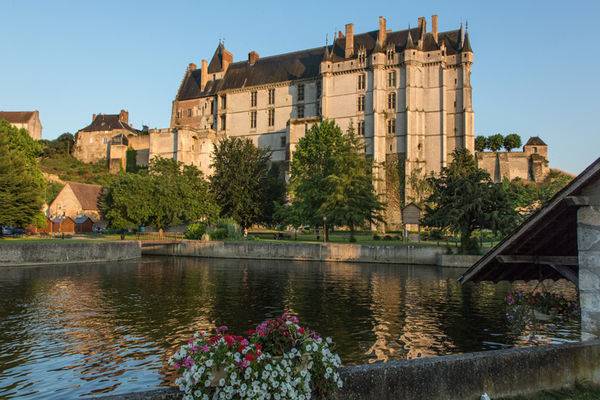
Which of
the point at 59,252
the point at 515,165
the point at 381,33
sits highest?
the point at 381,33

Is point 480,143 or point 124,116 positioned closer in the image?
point 480,143

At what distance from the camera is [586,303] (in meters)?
8.22

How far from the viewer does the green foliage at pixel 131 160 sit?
108m

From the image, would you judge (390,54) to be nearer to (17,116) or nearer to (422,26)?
(422,26)

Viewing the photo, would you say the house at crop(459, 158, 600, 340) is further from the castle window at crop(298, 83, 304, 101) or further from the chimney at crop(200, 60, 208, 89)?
the chimney at crop(200, 60, 208, 89)

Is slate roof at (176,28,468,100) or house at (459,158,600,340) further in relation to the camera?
slate roof at (176,28,468,100)

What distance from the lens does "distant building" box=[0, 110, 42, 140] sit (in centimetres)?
11400

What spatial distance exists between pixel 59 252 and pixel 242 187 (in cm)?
3259

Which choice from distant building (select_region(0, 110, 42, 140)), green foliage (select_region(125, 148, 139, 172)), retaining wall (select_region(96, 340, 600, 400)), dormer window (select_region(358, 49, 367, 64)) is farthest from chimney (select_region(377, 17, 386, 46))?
distant building (select_region(0, 110, 42, 140))

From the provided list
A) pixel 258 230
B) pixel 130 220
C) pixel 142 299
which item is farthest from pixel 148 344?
pixel 258 230

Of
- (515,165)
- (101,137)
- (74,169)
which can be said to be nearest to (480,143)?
(515,165)

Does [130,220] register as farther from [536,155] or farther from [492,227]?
[536,155]

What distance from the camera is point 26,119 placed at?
115 metres

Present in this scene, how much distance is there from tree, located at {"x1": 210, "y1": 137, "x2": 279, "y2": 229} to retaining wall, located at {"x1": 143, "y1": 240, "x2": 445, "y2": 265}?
1621 centimetres
